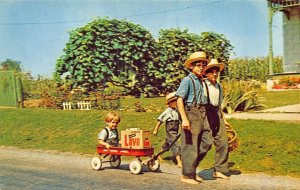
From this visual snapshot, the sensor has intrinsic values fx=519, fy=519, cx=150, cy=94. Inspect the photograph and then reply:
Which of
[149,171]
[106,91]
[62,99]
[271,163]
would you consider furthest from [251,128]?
[62,99]

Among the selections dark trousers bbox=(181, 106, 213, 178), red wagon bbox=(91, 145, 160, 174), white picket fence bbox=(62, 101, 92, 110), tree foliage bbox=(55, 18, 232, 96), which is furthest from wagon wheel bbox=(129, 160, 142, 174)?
tree foliage bbox=(55, 18, 232, 96)

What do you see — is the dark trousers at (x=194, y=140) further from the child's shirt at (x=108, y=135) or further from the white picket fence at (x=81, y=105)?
the white picket fence at (x=81, y=105)

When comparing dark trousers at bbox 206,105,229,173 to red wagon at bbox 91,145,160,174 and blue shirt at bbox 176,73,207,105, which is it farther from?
red wagon at bbox 91,145,160,174

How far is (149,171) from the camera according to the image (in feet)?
31.0

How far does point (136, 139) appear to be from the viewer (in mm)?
9484

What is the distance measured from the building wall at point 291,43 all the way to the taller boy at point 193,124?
18052 mm

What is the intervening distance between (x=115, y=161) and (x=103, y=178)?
1.37m

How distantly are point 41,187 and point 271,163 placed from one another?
4.23 meters

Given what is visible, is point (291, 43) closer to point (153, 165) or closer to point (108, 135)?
point (108, 135)

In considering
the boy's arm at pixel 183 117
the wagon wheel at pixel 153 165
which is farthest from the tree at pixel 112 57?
the boy's arm at pixel 183 117

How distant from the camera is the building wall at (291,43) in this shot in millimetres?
25516

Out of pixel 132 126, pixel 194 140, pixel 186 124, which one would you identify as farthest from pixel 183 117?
pixel 132 126

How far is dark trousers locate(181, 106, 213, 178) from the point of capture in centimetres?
819

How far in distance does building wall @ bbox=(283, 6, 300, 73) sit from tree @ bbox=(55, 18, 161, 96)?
284 inches
